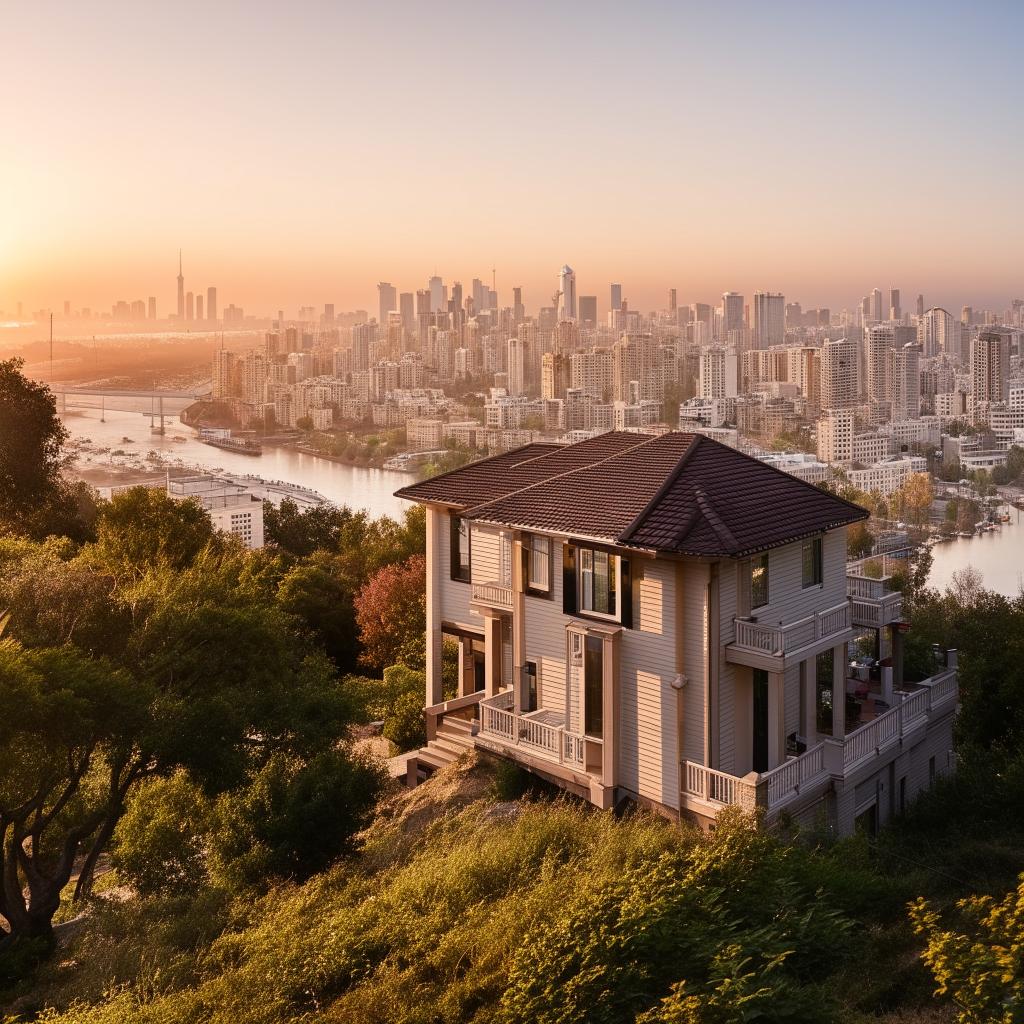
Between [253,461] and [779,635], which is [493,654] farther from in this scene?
[253,461]

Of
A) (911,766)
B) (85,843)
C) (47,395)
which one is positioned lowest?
(85,843)

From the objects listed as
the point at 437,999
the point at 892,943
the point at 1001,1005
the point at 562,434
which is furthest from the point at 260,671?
the point at 562,434

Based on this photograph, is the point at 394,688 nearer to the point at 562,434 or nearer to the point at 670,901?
the point at 670,901

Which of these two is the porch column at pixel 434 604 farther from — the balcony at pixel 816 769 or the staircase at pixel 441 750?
the balcony at pixel 816 769

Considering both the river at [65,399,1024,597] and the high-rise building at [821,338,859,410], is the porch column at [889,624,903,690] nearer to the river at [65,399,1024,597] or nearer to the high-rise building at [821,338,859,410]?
the river at [65,399,1024,597]

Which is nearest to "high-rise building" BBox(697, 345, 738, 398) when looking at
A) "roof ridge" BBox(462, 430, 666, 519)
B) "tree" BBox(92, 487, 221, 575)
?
"tree" BBox(92, 487, 221, 575)

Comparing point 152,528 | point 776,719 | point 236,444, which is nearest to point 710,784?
point 776,719

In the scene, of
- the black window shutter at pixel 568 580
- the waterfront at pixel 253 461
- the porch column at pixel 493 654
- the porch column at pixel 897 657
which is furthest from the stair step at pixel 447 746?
the waterfront at pixel 253 461
